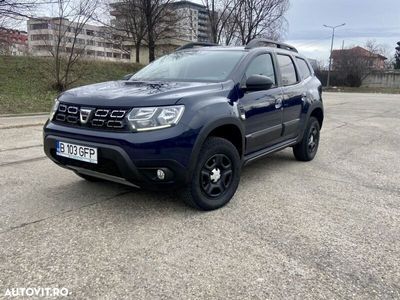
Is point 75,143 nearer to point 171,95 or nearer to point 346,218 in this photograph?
point 171,95

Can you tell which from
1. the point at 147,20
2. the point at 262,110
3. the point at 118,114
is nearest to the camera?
the point at 118,114

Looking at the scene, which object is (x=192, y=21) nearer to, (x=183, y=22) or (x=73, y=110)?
(x=183, y=22)

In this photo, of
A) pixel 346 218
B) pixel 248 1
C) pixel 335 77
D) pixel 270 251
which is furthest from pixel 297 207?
pixel 335 77

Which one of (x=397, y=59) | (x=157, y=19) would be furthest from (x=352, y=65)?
(x=157, y=19)

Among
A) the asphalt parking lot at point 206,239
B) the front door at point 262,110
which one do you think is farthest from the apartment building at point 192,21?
the asphalt parking lot at point 206,239

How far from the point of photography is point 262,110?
4.57 metres

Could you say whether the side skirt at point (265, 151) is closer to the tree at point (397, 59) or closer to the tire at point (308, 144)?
the tire at point (308, 144)

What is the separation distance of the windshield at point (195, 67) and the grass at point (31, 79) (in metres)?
9.39

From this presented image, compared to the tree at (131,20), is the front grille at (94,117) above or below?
below

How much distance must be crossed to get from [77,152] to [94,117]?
0.37m

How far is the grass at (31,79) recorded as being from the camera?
45.9ft

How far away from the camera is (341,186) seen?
4953 mm

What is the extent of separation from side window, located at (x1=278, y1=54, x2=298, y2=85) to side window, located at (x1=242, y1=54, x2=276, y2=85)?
0.29 meters

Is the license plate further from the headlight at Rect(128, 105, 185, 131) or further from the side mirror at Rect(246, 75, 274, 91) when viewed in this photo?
the side mirror at Rect(246, 75, 274, 91)
